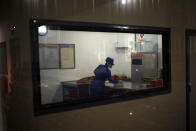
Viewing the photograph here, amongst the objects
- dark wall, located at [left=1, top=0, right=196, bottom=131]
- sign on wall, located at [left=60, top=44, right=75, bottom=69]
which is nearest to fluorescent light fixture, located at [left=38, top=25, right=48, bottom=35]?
dark wall, located at [left=1, top=0, right=196, bottom=131]

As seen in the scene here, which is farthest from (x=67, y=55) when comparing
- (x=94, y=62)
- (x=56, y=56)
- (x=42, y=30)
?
(x=42, y=30)

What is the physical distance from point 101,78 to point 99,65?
0.19m

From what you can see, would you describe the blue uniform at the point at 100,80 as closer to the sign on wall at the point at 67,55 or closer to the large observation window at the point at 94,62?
the large observation window at the point at 94,62

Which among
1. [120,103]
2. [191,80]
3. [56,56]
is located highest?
[56,56]

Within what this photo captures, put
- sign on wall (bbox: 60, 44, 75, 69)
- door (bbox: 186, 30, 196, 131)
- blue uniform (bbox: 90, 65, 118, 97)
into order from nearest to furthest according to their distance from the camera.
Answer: sign on wall (bbox: 60, 44, 75, 69), blue uniform (bbox: 90, 65, 118, 97), door (bbox: 186, 30, 196, 131)

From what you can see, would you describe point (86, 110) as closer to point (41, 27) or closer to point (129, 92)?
point (129, 92)

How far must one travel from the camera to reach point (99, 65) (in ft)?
10.1

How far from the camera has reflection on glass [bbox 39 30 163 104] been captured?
2512mm

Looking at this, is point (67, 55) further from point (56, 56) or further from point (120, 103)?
point (120, 103)

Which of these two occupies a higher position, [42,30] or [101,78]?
[42,30]

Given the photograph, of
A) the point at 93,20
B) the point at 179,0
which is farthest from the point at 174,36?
the point at 93,20

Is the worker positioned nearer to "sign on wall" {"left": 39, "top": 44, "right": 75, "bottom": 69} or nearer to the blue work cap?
the blue work cap

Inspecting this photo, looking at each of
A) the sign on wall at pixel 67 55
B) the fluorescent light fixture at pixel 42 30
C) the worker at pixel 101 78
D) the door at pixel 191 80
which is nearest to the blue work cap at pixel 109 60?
the worker at pixel 101 78

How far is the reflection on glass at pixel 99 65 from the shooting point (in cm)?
251
